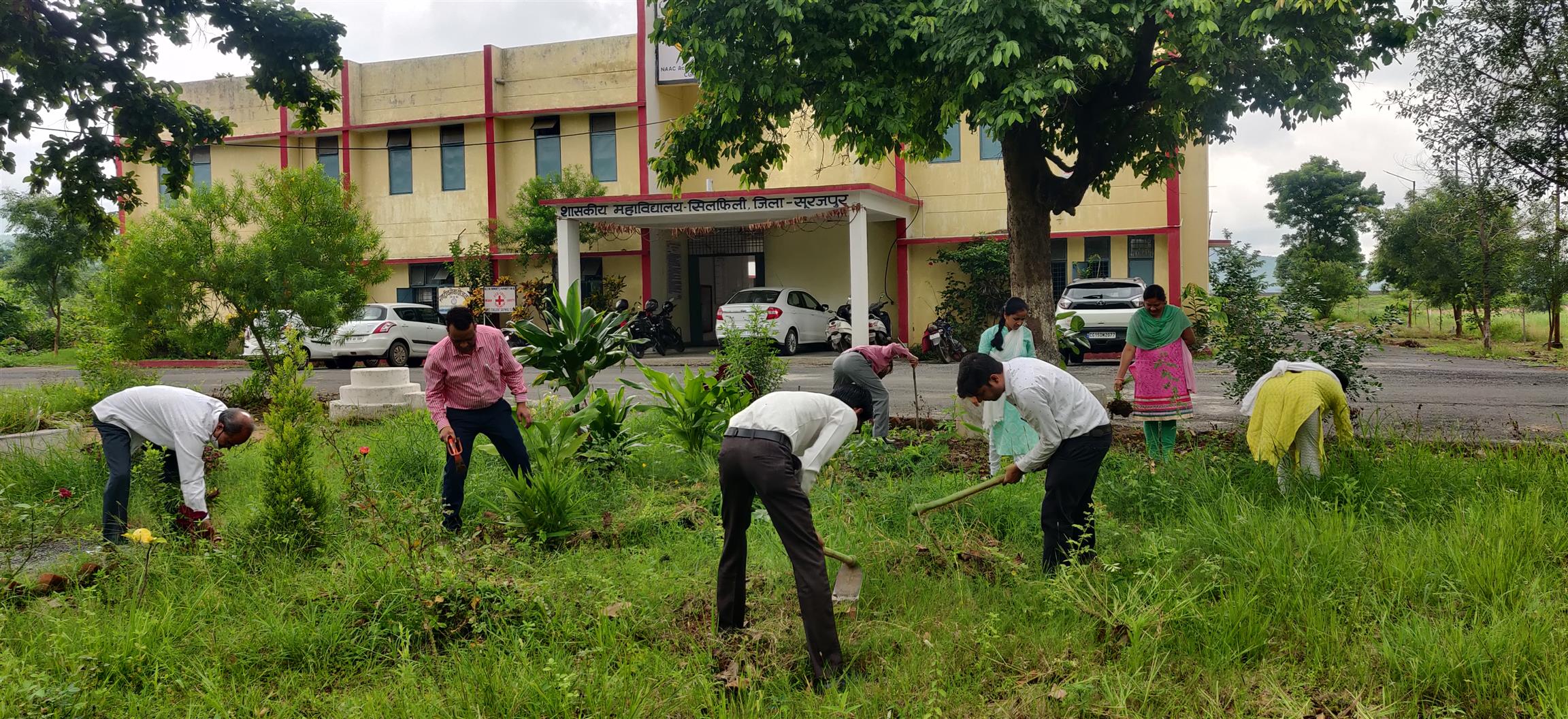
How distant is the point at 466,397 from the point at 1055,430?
11.7 feet

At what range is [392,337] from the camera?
66.1ft

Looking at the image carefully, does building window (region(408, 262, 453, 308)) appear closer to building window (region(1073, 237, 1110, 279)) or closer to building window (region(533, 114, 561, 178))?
building window (region(533, 114, 561, 178))

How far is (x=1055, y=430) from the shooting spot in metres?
4.68

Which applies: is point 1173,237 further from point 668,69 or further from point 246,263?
point 246,263

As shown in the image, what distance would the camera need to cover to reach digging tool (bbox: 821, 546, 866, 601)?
452 cm

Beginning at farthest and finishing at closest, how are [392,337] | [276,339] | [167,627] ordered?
[392,337]
[276,339]
[167,627]

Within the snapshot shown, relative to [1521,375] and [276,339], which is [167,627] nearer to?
[276,339]

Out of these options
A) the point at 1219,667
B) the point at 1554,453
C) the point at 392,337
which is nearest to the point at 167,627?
the point at 1219,667

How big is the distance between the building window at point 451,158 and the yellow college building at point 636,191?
42 millimetres

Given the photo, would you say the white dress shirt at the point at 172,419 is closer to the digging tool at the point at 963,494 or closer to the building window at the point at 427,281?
the digging tool at the point at 963,494

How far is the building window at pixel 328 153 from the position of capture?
25656 mm

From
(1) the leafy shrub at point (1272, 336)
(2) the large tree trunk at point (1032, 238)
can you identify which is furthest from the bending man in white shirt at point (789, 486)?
(2) the large tree trunk at point (1032, 238)

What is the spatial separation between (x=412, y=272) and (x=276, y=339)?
13093 millimetres

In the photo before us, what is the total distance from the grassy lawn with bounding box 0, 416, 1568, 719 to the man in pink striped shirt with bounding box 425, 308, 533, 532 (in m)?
Result: 0.40
